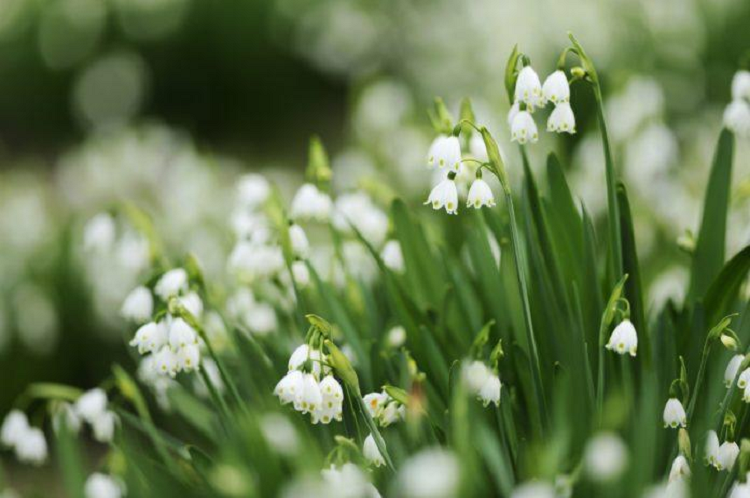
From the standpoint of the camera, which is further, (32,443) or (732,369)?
(32,443)

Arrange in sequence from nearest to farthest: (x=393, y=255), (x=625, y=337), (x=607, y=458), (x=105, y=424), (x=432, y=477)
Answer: (x=432, y=477)
(x=607, y=458)
(x=625, y=337)
(x=105, y=424)
(x=393, y=255)

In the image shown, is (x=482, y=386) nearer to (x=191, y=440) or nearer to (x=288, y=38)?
(x=191, y=440)

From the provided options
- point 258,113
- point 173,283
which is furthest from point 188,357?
point 258,113

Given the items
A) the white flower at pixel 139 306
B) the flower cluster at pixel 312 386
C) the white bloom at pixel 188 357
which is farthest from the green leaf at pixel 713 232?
the white flower at pixel 139 306

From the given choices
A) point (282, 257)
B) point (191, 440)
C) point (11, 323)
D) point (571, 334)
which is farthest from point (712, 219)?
point (11, 323)

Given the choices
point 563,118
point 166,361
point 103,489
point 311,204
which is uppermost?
point 311,204

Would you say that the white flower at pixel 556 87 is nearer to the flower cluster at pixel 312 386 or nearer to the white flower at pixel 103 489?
the flower cluster at pixel 312 386

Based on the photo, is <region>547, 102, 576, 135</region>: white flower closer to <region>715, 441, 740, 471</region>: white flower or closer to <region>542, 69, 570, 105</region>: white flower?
→ <region>542, 69, 570, 105</region>: white flower

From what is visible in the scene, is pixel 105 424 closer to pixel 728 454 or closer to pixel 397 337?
pixel 397 337
